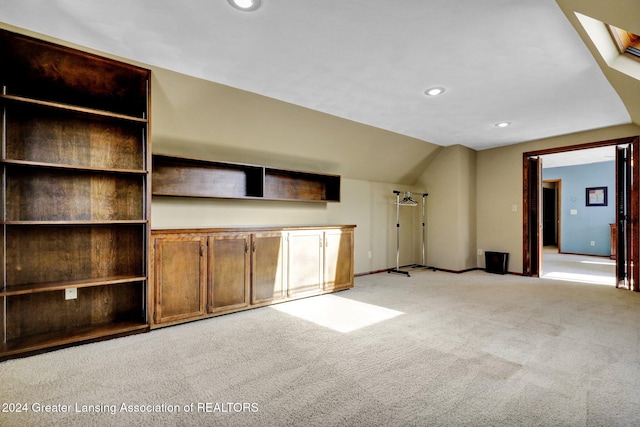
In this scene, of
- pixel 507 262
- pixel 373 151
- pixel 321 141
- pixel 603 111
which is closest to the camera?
pixel 603 111

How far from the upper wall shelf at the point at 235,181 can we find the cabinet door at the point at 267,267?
55 cm

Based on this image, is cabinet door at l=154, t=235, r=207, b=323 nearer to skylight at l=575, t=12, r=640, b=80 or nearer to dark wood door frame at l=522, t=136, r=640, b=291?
skylight at l=575, t=12, r=640, b=80

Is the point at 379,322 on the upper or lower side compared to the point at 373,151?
lower

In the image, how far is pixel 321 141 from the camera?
14.2 ft

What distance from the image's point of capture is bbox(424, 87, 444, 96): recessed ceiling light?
125 inches

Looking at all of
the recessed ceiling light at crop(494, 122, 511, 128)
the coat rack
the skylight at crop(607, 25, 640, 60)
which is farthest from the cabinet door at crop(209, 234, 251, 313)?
the recessed ceiling light at crop(494, 122, 511, 128)

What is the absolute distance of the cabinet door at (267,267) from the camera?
346 centimetres

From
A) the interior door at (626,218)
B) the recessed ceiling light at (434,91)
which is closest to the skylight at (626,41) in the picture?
the recessed ceiling light at (434,91)

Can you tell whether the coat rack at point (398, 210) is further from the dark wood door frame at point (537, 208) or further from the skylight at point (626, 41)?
the skylight at point (626, 41)

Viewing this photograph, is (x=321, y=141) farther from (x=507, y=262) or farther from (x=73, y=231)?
(x=507, y=262)

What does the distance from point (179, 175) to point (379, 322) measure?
268cm

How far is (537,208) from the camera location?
17.9ft

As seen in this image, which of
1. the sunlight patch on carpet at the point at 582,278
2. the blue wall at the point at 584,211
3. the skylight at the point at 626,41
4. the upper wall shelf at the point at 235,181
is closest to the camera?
the skylight at the point at 626,41

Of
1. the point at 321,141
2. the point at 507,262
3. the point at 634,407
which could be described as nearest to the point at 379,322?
the point at 634,407
